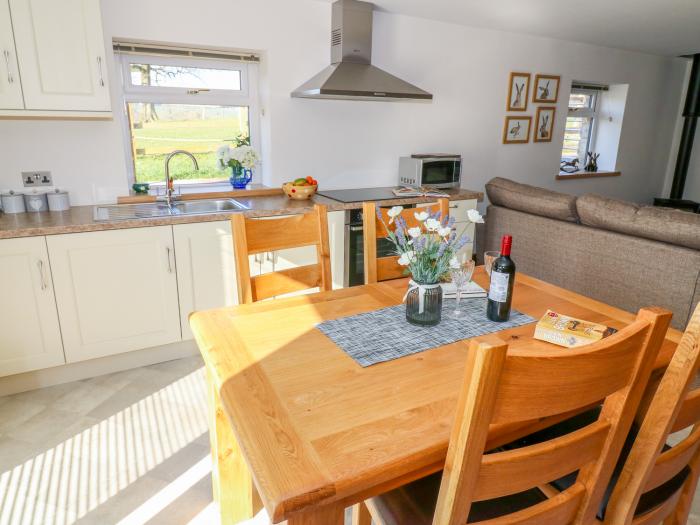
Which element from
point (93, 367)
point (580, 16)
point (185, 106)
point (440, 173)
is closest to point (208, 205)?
point (185, 106)

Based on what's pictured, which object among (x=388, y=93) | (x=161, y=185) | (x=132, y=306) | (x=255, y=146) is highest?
(x=388, y=93)

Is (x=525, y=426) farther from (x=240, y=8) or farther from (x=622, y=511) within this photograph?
(x=240, y=8)

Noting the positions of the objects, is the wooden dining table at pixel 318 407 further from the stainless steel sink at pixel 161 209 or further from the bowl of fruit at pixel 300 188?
the bowl of fruit at pixel 300 188

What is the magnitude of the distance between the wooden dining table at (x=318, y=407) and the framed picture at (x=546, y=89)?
11.9ft

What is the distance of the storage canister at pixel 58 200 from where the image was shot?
2664 millimetres

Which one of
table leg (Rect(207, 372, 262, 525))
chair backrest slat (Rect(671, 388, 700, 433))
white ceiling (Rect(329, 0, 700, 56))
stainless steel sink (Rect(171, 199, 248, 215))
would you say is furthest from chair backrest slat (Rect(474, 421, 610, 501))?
white ceiling (Rect(329, 0, 700, 56))

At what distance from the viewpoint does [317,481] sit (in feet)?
2.67

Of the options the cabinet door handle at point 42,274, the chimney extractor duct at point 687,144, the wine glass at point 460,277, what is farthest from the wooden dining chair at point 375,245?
the chimney extractor duct at point 687,144

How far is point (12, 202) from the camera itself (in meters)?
2.54

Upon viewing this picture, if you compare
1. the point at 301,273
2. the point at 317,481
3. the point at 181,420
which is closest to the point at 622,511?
the point at 317,481

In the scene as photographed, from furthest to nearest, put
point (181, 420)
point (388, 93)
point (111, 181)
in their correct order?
point (388, 93), point (111, 181), point (181, 420)

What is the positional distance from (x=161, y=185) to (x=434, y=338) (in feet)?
8.48

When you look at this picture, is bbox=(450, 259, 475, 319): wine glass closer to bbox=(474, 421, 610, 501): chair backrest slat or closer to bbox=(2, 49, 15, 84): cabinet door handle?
bbox=(474, 421, 610, 501): chair backrest slat

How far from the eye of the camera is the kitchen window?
10.0 feet
